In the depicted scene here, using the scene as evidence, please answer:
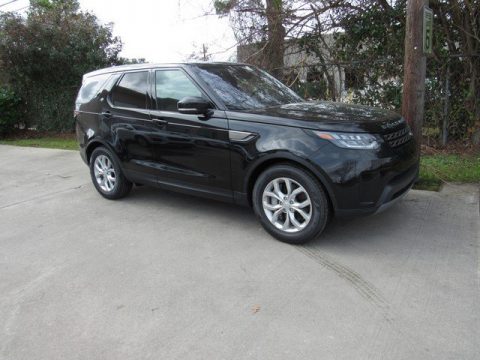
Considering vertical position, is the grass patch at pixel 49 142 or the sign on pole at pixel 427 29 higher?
the sign on pole at pixel 427 29

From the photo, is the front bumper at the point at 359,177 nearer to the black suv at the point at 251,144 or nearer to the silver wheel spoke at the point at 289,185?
the black suv at the point at 251,144

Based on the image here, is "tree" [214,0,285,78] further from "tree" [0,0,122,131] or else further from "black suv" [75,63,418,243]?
"tree" [0,0,122,131]

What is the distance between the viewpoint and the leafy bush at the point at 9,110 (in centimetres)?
1380

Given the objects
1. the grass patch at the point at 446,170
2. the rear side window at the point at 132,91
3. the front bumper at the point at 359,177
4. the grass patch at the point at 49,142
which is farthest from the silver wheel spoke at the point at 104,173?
the grass patch at the point at 49,142

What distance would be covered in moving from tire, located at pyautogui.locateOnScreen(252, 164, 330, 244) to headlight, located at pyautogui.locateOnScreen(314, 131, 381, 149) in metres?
0.38

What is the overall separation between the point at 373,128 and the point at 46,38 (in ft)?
39.2

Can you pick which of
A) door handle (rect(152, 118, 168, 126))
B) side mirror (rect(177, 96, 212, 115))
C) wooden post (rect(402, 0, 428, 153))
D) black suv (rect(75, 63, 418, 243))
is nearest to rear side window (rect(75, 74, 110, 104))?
black suv (rect(75, 63, 418, 243))

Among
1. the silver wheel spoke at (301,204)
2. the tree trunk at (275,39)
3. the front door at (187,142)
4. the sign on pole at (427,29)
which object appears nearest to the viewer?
the silver wheel spoke at (301,204)

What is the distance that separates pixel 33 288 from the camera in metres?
3.49

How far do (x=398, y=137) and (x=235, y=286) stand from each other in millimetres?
2112

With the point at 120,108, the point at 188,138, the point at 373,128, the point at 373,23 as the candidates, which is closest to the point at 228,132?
the point at 188,138

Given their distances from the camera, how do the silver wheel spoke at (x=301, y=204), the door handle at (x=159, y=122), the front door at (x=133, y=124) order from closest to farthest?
the silver wheel spoke at (x=301, y=204), the door handle at (x=159, y=122), the front door at (x=133, y=124)

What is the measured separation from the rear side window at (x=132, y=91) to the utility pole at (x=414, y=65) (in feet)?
11.0

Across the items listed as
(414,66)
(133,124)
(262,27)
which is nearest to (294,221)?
(133,124)
